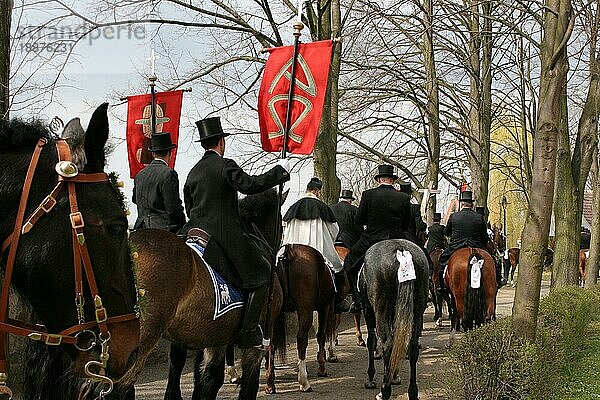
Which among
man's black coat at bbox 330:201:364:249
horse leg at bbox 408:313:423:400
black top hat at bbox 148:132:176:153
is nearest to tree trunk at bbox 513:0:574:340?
horse leg at bbox 408:313:423:400

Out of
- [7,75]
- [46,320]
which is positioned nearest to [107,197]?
[46,320]

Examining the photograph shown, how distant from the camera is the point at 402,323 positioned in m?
9.59

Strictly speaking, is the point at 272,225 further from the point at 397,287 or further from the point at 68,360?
the point at 68,360

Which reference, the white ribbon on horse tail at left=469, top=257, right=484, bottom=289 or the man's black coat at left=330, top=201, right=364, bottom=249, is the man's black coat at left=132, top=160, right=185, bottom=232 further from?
the man's black coat at left=330, top=201, right=364, bottom=249

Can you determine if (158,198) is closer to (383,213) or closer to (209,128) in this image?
(209,128)

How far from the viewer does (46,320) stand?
3.39m

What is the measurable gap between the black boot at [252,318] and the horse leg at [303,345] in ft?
8.98

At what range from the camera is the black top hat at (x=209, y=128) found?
25.4ft

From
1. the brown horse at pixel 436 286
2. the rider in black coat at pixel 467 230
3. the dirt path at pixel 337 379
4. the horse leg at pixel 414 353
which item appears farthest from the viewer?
the brown horse at pixel 436 286

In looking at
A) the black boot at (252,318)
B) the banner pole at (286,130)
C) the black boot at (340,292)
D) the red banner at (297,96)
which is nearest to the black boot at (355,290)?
the black boot at (340,292)

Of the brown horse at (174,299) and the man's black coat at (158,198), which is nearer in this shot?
the brown horse at (174,299)

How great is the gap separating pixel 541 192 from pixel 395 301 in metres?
2.29

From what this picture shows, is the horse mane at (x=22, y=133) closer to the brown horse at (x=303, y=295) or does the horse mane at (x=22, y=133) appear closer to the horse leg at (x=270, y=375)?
the brown horse at (x=303, y=295)

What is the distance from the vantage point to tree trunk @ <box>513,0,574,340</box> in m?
8.34
